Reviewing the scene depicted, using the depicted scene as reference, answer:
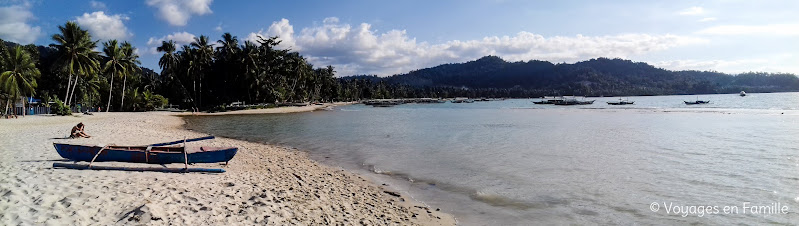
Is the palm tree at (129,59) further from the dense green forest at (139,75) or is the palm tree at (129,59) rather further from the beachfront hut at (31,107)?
the beachfront hut at (31,107)

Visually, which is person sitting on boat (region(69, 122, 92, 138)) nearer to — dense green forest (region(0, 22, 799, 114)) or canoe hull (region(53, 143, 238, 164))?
canoe hull (region(53, 143, 238, 164))

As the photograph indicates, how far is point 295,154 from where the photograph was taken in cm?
1795

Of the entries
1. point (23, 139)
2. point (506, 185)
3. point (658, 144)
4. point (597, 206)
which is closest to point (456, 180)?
point (506, 185)

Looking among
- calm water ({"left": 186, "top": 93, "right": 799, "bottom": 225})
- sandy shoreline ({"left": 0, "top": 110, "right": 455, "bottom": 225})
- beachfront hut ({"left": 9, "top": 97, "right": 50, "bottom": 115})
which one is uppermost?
beachfront hut ({"left": 9, "top": 97, "right": 50, "bottom": 115})

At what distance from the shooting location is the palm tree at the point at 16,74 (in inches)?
1350

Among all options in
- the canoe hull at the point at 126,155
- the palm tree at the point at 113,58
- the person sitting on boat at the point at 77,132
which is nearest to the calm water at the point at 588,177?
the canoe hull at the point at 126,155

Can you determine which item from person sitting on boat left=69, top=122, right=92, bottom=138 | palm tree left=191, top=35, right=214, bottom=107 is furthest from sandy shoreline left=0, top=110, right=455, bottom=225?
palm tree left=191, top=35, right=214, bottom=107

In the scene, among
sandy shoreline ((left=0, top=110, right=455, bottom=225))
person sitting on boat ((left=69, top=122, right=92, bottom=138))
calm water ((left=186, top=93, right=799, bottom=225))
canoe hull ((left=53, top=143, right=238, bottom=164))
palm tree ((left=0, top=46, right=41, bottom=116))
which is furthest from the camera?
palm tree ((left=0, top=46, right=41, bottom=116))

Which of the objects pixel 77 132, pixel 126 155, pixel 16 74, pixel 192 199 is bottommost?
pixel 192 199

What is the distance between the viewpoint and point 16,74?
35.3m

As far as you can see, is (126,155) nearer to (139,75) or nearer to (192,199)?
(192,199)

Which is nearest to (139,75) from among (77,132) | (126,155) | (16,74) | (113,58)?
(113,58)

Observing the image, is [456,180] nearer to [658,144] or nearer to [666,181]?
[666,181]

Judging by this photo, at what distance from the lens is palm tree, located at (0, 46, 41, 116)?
3428 centimetres
